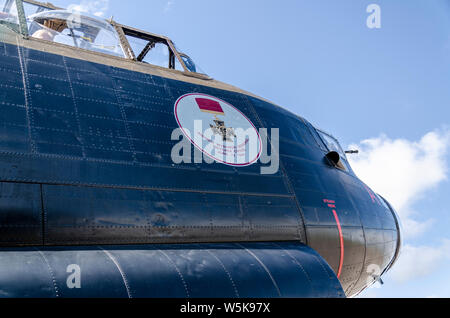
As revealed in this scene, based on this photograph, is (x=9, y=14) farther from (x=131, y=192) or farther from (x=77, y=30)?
(x=131, y=192)

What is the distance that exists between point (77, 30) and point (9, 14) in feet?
4.92

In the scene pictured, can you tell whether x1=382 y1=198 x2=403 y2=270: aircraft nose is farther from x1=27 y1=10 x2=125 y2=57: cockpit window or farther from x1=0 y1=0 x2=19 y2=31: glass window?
Answer: x1=0 y1=0 x2=19 y2=31: glass window

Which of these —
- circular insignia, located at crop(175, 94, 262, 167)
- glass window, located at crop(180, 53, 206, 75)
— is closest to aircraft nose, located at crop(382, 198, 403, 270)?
circular insignia, located at crop(175, 94, 262, 167)

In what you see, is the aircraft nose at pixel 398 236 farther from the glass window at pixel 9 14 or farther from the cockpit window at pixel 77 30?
the glass window at pixel 9 14

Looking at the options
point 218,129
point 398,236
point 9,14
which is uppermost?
point 9,14

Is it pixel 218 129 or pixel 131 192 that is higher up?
pixel 218 129

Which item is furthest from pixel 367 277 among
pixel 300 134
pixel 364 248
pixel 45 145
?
pixel 45 145

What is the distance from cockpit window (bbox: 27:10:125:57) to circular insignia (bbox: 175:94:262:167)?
232cm

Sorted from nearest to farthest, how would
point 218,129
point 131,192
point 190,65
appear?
point 131,192, point 218,129, point 190,65

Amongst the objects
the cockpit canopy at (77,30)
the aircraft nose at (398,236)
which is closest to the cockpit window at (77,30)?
the cockpit canopy at (77,30)

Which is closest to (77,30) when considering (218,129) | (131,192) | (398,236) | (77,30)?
(77,30)

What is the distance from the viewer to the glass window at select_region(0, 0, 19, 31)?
725 cm

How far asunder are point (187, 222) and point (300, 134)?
4826mm

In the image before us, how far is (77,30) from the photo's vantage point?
8.94m
